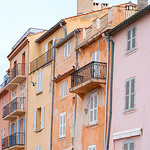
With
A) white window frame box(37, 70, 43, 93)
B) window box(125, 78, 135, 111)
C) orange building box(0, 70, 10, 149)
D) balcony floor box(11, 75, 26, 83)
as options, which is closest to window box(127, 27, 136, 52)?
window box(125, 78, 135, 111)

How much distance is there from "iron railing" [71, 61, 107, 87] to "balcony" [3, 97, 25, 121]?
1325 cm

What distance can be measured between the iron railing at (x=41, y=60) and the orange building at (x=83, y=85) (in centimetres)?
194

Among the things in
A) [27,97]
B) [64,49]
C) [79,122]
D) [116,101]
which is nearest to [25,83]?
[27,97]

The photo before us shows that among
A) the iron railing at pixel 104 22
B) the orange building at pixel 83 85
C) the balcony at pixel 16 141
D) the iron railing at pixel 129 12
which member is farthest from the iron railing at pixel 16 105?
the iron railing at pixel 129 12

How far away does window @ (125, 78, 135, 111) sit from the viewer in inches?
1012

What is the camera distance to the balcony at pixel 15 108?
4394cm

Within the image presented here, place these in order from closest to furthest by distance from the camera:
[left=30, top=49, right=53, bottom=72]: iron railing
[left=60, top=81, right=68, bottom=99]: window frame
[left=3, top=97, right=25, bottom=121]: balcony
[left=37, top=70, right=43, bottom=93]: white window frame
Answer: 1. [left=60, top=81, right=68, bottom=99]: window frame
2. [left=30, top=49, right=53, bottom=72]: iron railing
3. [left=37, top=70, right=43, bottom=93]: white window frame
4. [left=3, top=97, right=25, bottom=121]: balcony

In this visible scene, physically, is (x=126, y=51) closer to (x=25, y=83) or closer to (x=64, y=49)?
(x=64, y=49)

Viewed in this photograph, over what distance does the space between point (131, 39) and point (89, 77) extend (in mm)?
3936

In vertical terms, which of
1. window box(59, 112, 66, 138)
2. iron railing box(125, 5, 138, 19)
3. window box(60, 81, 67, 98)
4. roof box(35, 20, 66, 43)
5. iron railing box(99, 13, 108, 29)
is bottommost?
window box(59, 112, 66, 138)

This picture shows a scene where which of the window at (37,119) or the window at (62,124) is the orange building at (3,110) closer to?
the window at (37,119)

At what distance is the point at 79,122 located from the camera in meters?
32.1

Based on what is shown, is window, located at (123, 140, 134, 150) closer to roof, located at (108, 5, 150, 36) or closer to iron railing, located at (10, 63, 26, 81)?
roof, located at (108, 5, 150, 36)

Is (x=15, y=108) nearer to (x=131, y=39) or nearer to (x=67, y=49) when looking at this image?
(x=67, y=49)
